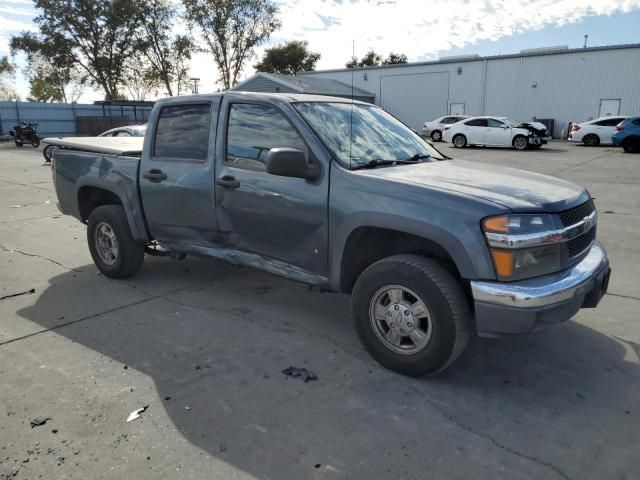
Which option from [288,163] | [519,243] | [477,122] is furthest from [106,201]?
[477,122]

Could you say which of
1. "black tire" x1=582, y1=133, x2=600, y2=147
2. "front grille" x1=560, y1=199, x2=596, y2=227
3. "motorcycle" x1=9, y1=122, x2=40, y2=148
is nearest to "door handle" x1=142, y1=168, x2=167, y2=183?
"front grille" x1=560, y1=199, x2=596, y2=227

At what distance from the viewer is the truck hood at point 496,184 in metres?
3.08

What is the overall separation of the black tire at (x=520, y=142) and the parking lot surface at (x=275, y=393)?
1935cm

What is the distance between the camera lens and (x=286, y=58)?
198 ft

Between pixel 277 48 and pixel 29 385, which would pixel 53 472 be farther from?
pixel 277 48

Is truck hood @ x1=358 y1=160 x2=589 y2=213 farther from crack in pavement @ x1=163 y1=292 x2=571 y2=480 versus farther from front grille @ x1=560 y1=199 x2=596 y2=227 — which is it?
crack in pavement @ x1=163 y1=292 x2=571 y2=480

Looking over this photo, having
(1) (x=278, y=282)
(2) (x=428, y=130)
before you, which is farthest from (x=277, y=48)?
(1) (x=278, y=282)

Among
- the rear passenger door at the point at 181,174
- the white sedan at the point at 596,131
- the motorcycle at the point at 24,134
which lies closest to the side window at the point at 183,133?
the rear passenger door at the point at 181,174

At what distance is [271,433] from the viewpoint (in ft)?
9.17

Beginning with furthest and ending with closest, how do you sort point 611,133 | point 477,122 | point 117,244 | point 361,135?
point 477,122, point 611,133, point 117,244, point 361,135

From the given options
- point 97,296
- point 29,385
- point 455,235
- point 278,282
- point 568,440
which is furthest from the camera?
point 278,282

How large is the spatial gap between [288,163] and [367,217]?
646 millimetres

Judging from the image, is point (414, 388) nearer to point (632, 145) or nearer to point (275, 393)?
point (275, 393)

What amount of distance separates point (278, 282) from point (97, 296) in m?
1.75
